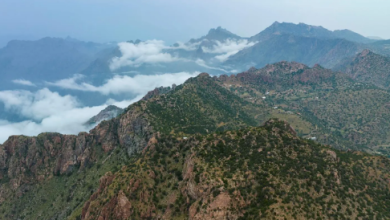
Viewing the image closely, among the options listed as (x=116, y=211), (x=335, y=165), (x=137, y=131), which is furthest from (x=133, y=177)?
(x=335, y=165)

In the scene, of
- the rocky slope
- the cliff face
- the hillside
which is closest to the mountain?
the rocky slope

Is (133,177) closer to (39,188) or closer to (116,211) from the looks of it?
(116,211)

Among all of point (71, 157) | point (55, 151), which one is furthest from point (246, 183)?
point (55, 151)

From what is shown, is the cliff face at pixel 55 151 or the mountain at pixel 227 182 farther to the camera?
the cliff face at pixel 55 151

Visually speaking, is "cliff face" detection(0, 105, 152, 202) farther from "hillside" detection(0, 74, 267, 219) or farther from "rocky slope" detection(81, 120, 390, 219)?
"rocky slope" detection(81, 120, 390, 219)

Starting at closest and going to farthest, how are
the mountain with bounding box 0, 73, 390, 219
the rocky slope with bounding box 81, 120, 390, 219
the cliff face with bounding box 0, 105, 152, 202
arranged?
1. the rocky slope with bounding box 81, 120, 390, 219
2. the mountain with bounding box 0, 73, 390, 219
3. the cliff face with bounding box 0, 105, 152, 202

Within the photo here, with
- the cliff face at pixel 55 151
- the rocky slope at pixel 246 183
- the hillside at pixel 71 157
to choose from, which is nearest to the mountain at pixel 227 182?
the rocky slope at pixel 246 183

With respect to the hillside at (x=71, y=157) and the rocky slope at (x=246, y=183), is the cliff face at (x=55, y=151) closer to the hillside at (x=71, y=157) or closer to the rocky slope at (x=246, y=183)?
the hillside at (x=71, y=157)

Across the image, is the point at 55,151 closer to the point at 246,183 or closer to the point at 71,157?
the point at 71,157
